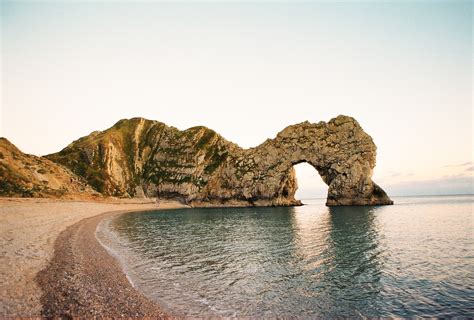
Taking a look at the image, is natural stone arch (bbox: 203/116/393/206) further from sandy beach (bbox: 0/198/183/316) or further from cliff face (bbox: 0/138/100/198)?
sandy beach (bbox: 0/198/183/316)

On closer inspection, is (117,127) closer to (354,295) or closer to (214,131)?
(214,131)

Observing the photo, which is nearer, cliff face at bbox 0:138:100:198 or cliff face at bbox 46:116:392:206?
cliff face at bbox 0:138:100:198

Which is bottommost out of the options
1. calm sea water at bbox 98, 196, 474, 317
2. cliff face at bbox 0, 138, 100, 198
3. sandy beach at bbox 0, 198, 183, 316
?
calm sea water at bbox 98, 196, 474, 317

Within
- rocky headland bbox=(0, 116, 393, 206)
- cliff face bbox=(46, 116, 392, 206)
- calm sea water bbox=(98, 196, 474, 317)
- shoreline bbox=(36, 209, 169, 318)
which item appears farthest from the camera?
cliff face bbox=(46, 116, 392, 206)

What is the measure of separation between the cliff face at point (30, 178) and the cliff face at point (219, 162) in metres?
33.9

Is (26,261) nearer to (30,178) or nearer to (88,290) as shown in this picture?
(88,290)

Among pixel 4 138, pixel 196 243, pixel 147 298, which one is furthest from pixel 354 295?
pixel 4 138

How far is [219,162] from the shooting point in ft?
484

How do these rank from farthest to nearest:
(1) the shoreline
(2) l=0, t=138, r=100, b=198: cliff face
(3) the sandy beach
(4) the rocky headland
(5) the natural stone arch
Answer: (5) the natural stone arch < (4) the rocky headland < (2) l=0, t=138, r=100, b=198: cliff face < (1) the shoreline < (3) the sandy beach

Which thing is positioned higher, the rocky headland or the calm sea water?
the rocky headland

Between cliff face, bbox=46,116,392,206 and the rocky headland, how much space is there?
36 centimetres

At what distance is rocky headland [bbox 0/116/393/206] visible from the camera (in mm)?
97625

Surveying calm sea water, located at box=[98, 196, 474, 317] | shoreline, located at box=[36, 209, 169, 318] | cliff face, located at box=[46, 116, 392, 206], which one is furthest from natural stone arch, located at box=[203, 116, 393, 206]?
shoreline, located at box=[36, 209, 169, 318]

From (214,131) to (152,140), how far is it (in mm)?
39562
